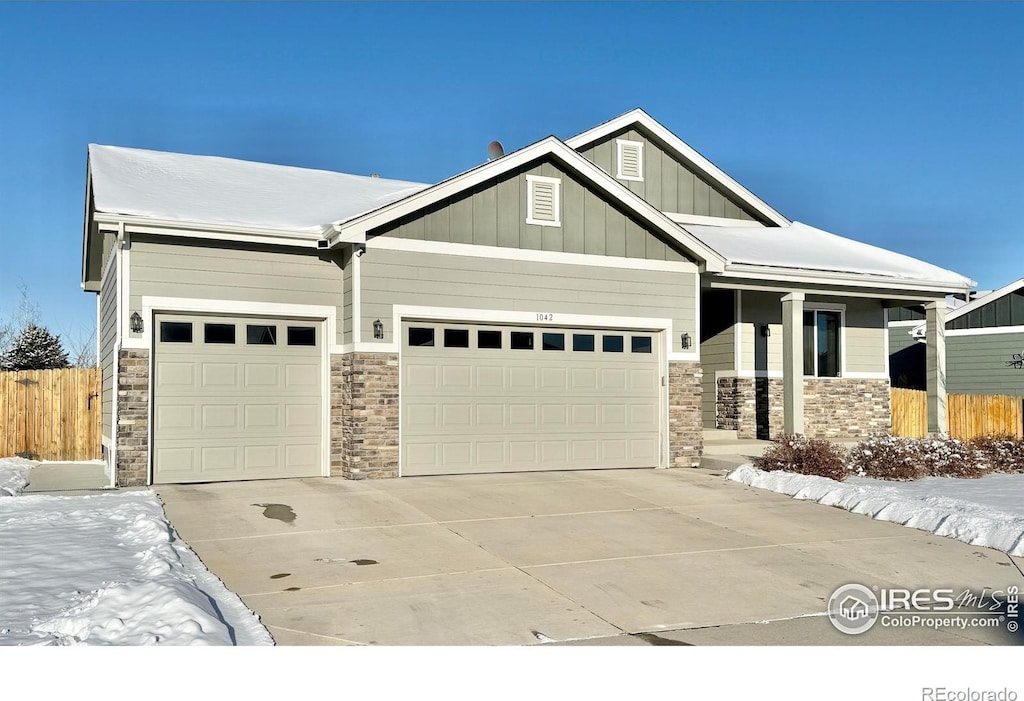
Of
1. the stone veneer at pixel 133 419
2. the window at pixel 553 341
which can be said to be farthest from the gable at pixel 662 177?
the stone veneer at pixel 133 419

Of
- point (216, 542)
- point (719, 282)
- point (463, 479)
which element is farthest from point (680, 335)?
point (216, 542)

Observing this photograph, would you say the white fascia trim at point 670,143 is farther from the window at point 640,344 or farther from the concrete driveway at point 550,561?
the concrete driveway at point 550,561

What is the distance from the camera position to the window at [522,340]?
14555 mm

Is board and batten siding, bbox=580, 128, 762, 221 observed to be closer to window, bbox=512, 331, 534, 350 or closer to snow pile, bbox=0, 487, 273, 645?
window, bbox=512, 331, 534, 350

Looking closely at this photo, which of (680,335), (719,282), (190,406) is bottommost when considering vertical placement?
(190,406)

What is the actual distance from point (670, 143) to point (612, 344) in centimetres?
667

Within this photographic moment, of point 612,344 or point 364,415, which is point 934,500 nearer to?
point 612,344

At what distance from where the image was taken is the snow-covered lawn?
225 inches

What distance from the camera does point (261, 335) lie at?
1329cm

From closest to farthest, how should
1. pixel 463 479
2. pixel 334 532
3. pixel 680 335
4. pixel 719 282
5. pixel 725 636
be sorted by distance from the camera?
1. pixel 725 636
2. pixel 334 532
3. pixel 463 479
4. pixel 680 335
5. pixel 719 282
